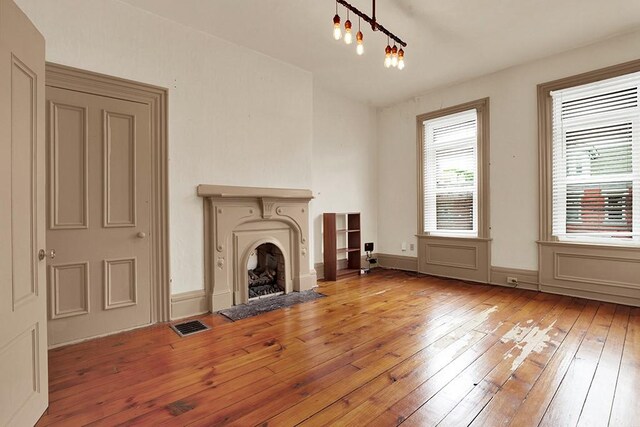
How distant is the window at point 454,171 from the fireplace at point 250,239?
7.28 ft

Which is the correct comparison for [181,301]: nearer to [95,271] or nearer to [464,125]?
[95,271]

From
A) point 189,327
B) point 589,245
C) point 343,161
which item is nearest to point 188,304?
point 189,327

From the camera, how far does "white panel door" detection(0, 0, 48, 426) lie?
144 cm

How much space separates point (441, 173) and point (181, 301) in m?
4.16

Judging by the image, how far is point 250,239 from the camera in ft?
12.5

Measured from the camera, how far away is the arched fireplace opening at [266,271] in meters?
4.03

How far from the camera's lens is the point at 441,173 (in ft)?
16.9

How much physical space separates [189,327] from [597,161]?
4837 millimetres

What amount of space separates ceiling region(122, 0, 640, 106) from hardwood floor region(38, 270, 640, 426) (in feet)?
9.88

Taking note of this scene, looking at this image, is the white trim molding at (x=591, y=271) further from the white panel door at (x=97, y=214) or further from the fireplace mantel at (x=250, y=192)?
the white panel door at (x=97, y=214)

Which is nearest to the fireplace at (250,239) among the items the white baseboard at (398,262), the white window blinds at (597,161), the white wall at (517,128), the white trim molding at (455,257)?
the white baseboard at (398,262)

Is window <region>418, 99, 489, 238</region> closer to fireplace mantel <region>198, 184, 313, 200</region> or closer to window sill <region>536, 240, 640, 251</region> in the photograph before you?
window sill <region>536, 240, 640, 251</region>

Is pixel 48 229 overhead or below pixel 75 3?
below

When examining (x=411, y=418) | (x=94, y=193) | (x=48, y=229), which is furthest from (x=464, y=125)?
(x=48, y=229)
